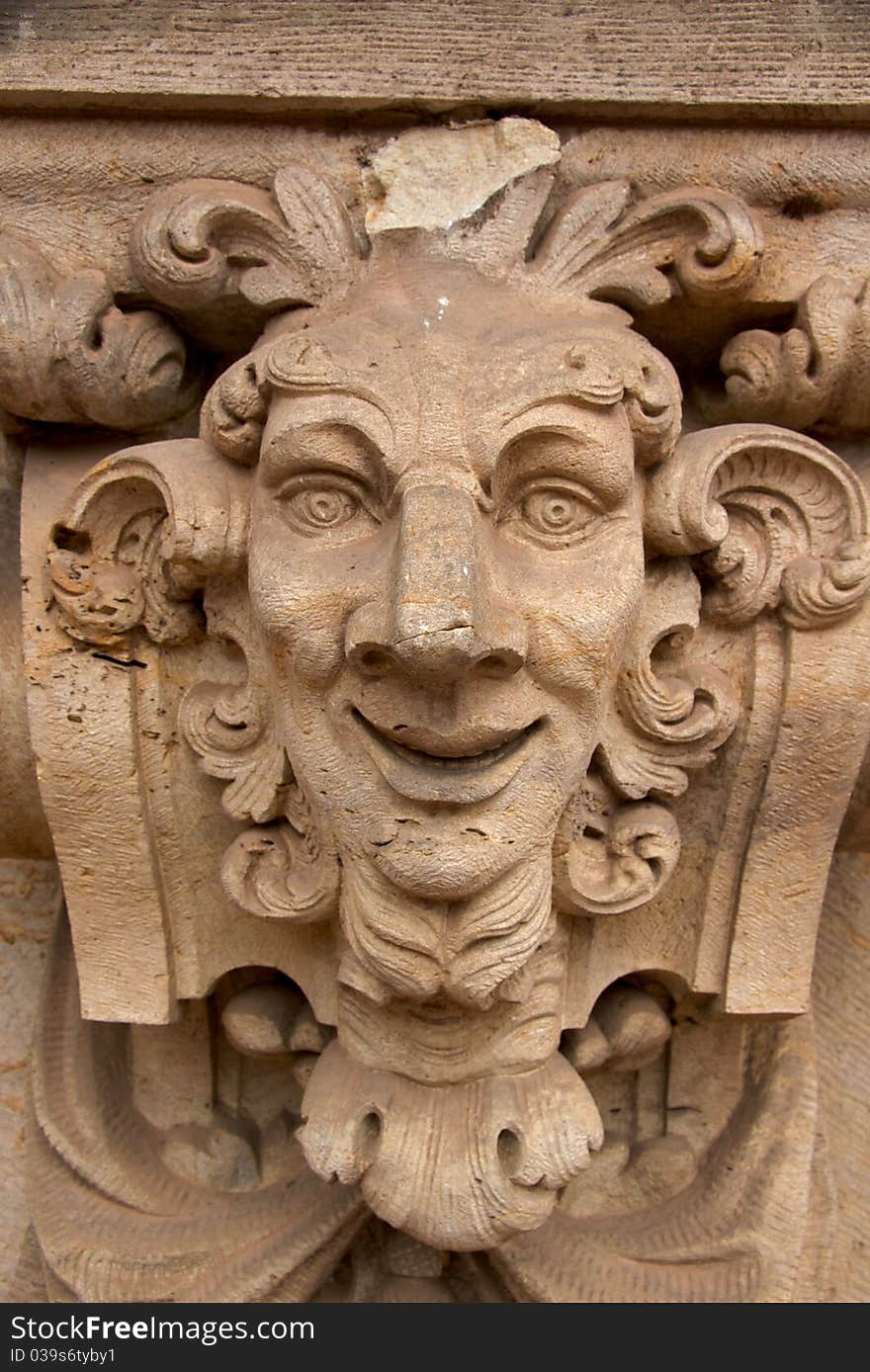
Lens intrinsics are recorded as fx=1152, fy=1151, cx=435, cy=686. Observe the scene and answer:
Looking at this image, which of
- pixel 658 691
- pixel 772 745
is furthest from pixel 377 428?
pixel 772 745

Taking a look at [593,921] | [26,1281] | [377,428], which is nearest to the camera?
[377,428]

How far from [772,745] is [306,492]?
1.93ft

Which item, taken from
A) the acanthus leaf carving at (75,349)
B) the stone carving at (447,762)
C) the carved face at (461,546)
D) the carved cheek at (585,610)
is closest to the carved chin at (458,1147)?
the stone carving at (447,762)

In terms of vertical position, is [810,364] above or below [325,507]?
above

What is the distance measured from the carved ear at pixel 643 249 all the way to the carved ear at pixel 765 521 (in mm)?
164

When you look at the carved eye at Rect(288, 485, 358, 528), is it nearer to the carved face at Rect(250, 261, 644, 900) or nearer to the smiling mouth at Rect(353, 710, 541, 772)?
the carved face at Rect(250, 261, 644, 900)

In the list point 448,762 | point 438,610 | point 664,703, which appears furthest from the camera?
point 664,703

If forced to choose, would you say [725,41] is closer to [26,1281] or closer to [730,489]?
[730,489]

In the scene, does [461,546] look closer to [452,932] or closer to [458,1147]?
[452,932]

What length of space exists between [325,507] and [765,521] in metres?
0.49

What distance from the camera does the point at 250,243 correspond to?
129cm

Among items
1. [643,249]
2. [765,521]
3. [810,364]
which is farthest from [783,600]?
[643,249]

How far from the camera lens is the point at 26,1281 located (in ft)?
5.15

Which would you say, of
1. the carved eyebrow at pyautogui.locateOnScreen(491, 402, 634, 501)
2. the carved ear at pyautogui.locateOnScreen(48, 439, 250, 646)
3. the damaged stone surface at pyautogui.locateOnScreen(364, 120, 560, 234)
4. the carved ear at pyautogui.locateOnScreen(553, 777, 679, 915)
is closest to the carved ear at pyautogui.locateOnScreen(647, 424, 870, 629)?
the carved eyebrow at pyautogui.locateOnScreen(491, 402, 634, 501)
